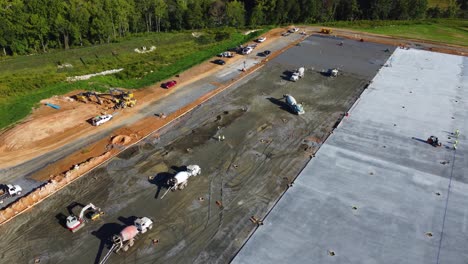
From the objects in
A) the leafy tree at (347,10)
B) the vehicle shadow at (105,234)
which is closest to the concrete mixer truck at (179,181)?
the vehicle shadow at (105,234)

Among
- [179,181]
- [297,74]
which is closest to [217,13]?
[297,74]

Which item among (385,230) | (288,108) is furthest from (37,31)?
(385,230)

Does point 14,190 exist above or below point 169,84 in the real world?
below

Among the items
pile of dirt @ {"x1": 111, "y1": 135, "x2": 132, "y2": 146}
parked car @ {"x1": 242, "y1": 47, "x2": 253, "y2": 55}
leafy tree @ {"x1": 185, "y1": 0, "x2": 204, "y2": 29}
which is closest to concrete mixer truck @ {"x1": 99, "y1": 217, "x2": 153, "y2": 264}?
pile of dirt @ {"x1": 111, "y1": 135, "x2": 132, "y2": 146}

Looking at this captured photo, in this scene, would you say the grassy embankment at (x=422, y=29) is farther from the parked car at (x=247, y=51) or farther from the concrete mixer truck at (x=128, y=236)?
the concrete mixer truck at (x=128, y=236)

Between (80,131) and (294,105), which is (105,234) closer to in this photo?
(80,131)

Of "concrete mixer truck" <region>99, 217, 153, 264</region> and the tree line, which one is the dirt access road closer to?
"concrete mixer truck" <region>99, 217, 153, 264</region>
